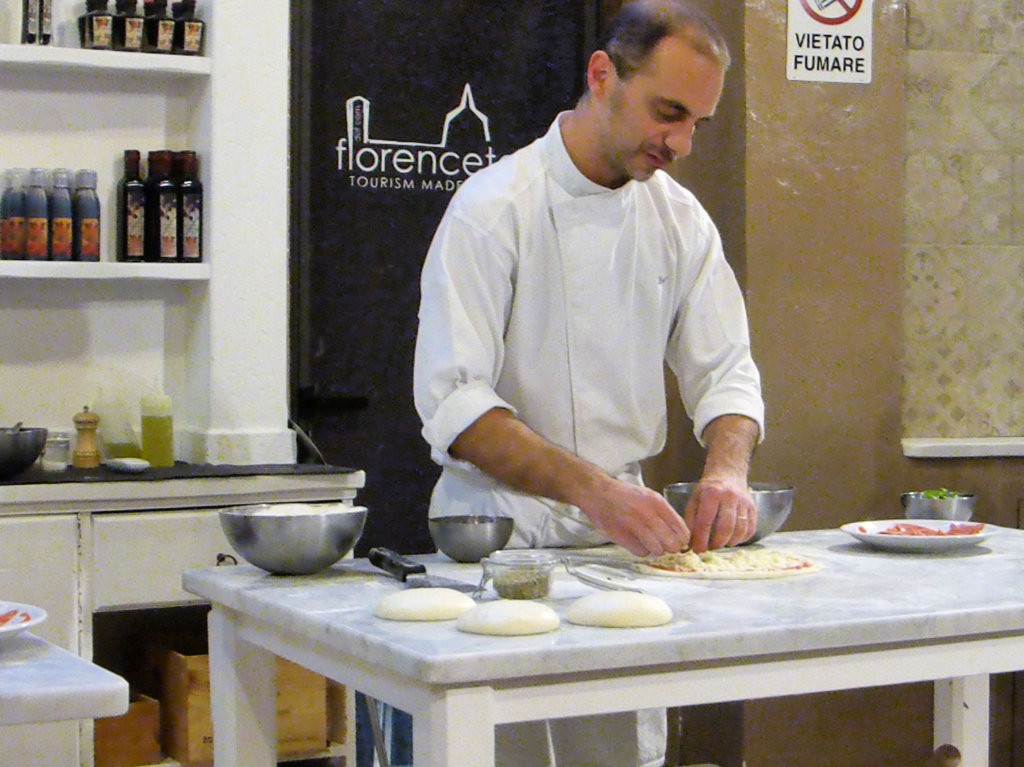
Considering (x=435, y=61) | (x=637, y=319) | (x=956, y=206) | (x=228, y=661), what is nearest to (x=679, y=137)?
(x=637, y=319)

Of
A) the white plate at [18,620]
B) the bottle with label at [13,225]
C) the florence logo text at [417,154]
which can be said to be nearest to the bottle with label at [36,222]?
the bottle with label at [13,225]

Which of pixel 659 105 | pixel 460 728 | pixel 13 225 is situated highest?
pixel 659 105

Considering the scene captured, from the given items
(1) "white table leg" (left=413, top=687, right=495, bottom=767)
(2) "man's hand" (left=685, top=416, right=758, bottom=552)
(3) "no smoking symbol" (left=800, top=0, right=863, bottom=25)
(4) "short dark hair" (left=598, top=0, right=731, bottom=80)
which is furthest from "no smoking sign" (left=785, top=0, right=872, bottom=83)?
(1) "white table leg" (left=413, top=687, right=495, bottom=767)

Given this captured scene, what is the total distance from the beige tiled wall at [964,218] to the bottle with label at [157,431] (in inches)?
74.4

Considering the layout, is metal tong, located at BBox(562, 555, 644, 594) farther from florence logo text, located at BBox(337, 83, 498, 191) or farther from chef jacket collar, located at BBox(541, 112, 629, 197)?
florence logo text, located at BBox(337, 83, 498, 191)

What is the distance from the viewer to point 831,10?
3494 mm

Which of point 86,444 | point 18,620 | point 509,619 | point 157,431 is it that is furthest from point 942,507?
point 86,444

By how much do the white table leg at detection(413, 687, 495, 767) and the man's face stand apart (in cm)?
115

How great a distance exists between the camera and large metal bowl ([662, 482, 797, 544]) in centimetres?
222

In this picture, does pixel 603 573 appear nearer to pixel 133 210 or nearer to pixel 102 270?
pixel 102 270

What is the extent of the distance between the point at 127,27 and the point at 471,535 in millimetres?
2023

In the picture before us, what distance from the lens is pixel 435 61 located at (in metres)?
4.07

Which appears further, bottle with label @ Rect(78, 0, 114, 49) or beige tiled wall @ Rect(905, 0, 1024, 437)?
beige tiled wall @ Rect(905, 0, 1024, 437)

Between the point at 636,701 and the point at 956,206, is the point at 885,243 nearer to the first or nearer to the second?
the point at 956,206
